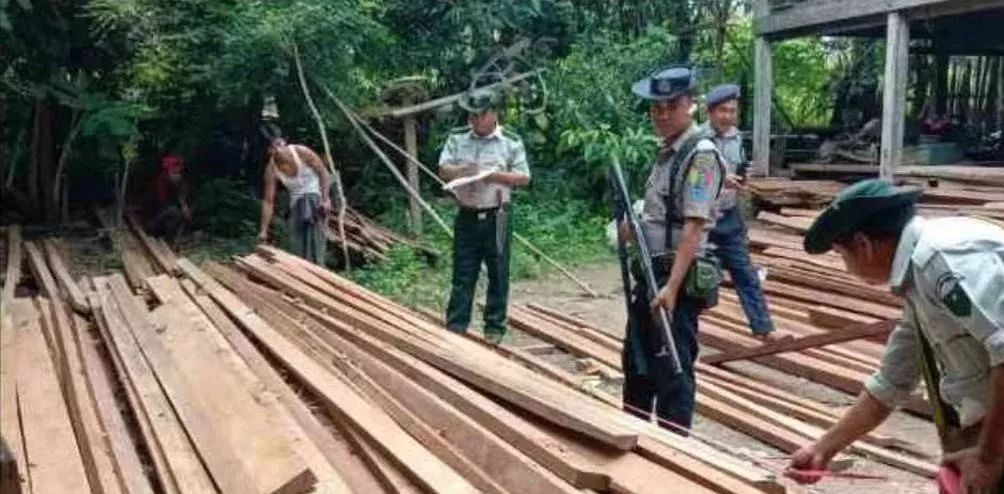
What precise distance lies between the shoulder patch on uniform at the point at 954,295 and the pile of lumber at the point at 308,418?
71cm

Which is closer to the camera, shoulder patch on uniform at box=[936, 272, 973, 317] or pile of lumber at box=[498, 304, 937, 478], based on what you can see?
shoulder patch on uniform at box=[936, 272, 973, 317]

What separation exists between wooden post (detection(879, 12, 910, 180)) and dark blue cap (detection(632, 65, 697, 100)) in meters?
8.37

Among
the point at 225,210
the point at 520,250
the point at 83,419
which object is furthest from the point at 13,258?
the point at 83,419

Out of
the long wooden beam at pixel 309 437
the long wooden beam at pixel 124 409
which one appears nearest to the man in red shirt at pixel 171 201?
the long wooden beam at pixel 124 409

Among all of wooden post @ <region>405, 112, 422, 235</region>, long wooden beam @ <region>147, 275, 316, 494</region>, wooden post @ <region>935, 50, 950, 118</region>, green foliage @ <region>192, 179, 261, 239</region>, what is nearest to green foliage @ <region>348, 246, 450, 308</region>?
wooden post @ <region>405, 112, 422, 235</region>

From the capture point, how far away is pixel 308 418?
11.9ft

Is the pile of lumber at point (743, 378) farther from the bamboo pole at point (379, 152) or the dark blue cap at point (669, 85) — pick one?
the bamboo pole at point (379, 152)

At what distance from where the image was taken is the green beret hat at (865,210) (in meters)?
2.35

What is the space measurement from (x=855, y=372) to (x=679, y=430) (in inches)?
83.1

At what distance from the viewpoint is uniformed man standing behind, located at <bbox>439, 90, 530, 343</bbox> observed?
6.84m

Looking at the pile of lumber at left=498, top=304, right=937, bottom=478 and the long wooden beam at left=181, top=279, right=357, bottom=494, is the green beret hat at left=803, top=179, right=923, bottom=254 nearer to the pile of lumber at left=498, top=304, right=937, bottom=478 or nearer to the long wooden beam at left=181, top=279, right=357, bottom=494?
the long wooden beam at left=181, top=279, right=357, bottom=494

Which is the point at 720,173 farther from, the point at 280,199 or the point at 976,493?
the point at 280,199

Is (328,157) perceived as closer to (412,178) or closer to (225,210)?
(412,178)

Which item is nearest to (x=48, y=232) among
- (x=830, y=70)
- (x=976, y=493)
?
(x=976, y=493)
